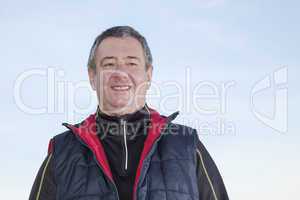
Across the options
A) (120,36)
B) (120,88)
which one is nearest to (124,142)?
(120,88)

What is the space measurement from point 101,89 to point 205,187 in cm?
154

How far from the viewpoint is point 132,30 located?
577cm

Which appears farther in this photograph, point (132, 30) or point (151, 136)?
point (132, 30)

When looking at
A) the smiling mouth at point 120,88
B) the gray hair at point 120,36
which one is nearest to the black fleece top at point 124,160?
the smiling mouth at point 120,88

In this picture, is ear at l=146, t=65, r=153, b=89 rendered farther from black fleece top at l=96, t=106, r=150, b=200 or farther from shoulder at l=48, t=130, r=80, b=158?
shoulder at l=48, t=130, r=80, b=158

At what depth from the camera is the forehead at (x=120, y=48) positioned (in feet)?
18.0

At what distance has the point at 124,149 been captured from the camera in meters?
5.24

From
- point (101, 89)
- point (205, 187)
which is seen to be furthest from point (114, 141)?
point (205, 187)

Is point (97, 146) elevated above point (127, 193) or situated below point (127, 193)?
above

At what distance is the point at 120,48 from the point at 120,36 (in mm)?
198

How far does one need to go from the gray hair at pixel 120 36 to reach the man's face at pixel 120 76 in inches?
2.8

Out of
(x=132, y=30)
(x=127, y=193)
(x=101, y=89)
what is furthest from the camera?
(x=132, y=30)

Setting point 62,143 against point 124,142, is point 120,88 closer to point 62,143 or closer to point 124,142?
point 124,142

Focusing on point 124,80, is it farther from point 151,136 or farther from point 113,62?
point 151,136
